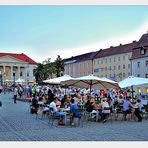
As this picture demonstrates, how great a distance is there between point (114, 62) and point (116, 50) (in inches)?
125

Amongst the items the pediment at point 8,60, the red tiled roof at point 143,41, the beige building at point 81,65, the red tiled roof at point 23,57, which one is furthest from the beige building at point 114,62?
the red tiled roof at point 23,57

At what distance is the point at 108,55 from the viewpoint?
9231 centimetres

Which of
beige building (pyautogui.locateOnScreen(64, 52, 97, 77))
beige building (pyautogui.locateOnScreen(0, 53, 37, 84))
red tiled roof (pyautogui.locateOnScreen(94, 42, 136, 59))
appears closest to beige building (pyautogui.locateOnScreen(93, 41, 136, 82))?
red tiled roof (pyautogui.locateOnScreen(94, 42, 136, 59))

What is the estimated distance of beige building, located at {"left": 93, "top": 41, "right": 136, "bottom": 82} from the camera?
85.0 meters

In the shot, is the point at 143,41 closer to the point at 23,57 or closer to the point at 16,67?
the point at 16,67

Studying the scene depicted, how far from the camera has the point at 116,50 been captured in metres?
90.6

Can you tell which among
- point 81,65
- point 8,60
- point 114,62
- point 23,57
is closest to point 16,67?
point 8,60

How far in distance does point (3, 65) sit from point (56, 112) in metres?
112

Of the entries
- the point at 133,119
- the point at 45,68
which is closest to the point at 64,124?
the point at 133,119

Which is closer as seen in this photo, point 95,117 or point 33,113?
point 95,117

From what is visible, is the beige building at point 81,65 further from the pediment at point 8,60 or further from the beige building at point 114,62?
the pediment at point 8,60

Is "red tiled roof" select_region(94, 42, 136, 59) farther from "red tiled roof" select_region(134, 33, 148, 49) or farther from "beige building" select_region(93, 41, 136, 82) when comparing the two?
"red tiled roof" select_region(134, 33, 148, 49)
